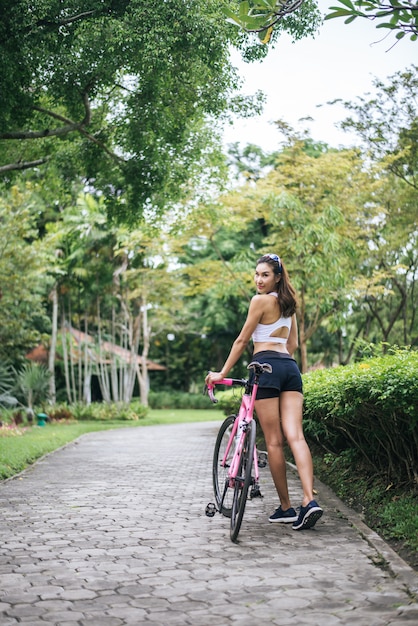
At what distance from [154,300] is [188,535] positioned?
2924 centimetres

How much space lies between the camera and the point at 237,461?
20.0 ft

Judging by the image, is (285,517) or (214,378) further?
(285,517)

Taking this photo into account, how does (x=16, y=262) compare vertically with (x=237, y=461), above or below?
above

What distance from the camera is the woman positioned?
6.24m

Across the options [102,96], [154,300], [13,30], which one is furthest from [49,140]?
[154,300]

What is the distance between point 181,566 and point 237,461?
1193 millimetres

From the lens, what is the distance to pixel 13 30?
38.2 ft

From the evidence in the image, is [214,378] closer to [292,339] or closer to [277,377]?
[277,377]

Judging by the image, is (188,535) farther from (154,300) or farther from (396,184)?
(154,300)

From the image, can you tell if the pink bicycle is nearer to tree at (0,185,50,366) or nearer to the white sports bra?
the white sports bra

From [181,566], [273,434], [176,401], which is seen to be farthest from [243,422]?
[176,401]

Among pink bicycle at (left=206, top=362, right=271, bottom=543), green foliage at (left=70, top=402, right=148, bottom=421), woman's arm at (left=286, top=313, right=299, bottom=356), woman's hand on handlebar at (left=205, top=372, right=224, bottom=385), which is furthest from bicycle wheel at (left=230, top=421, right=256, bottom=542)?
green foliage at (left=70, top=402, right=148, bottom=421)

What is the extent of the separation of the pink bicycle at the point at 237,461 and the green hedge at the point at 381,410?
2.99 feet

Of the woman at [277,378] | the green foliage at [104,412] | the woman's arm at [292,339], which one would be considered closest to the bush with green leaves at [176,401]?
the green foliage at [104,412]
